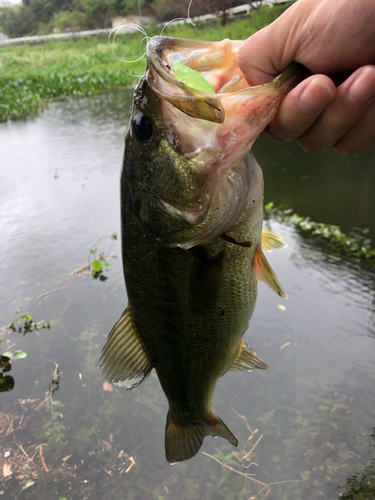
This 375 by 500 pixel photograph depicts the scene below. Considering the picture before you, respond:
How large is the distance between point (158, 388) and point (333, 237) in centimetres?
233

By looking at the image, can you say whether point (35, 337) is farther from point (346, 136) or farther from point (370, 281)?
point (370, 281)

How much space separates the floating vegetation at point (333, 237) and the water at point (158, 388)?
144 mm

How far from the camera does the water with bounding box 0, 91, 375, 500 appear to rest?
5.89ft

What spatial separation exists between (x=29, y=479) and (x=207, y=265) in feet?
5.31

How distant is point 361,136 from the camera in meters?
1.25

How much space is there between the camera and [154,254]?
111 centimetres

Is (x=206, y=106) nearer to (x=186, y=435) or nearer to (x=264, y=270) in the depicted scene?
(x=264, y=270)

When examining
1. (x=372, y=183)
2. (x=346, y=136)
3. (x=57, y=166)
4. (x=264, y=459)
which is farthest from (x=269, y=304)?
(x=57, y=166)

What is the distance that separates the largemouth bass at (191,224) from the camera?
90 centimetres

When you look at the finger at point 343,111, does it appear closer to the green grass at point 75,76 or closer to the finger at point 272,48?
the finger at point 272,48

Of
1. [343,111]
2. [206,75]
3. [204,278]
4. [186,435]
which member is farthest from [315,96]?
[186,435]

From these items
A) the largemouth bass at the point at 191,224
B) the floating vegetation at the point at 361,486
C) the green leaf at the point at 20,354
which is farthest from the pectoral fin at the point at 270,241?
the green leaf at the point at 20,354

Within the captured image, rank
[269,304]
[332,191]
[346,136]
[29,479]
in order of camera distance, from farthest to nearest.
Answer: [332,191]
[269,304]
[29,479]
[346,136]

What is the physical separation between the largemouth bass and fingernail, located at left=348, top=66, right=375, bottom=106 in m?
Answer: 0.18
